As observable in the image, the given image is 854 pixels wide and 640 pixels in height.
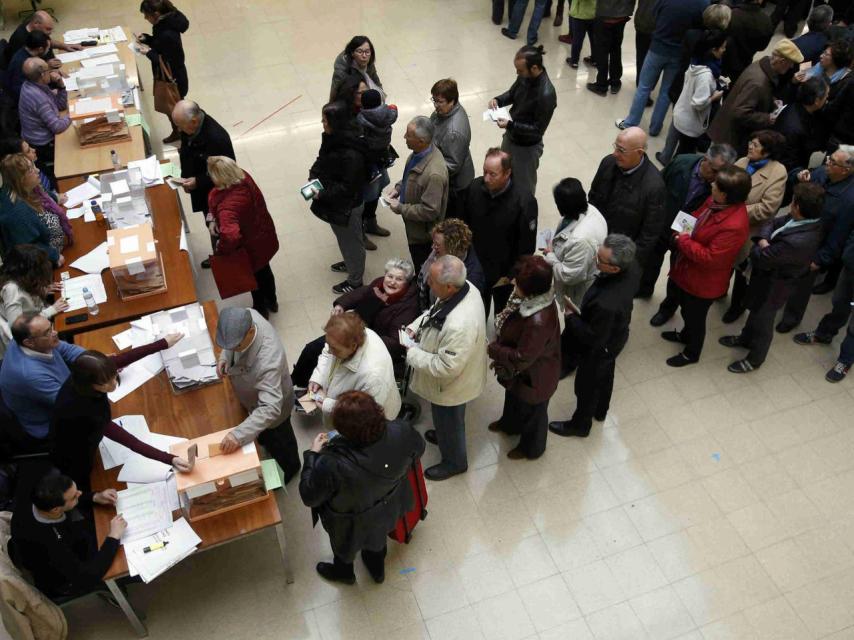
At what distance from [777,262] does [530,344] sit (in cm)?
205

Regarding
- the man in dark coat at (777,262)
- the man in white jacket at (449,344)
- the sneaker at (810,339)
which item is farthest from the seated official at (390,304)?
the sneaker at (810,339)

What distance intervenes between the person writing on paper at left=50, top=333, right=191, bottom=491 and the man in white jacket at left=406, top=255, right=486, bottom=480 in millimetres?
1352

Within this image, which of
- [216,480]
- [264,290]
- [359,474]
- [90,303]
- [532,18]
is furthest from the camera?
[532,18]

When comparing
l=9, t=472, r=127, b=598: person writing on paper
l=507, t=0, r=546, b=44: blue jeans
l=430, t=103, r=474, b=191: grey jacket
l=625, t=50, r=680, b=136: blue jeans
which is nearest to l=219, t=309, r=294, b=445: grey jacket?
l=9, t=472, r=127, b=598: person writing on paper

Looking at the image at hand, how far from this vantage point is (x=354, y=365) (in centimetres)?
354

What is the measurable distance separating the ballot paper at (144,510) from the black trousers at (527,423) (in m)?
2.11

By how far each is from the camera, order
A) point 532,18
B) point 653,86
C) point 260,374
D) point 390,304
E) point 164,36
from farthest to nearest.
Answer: point 532,18 < point 653,86 < point 164,36 < point 390,304 < point 260,374

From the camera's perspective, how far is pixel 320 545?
13.8 feet

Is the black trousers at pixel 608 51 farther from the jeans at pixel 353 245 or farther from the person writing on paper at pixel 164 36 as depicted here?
the person writing on paper at pixel 164 36

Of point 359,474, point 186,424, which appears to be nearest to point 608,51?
point 186,424

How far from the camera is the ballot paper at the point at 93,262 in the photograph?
477cm

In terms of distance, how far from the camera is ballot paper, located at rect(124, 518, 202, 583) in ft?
10.8

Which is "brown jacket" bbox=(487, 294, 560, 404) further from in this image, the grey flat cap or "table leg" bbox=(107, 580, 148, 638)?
"table leg" bbox=(107, 580, 148, 638)

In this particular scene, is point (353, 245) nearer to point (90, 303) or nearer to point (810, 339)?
point (90, 303)
